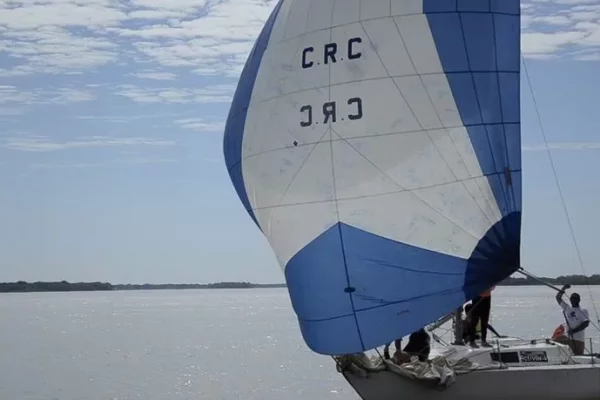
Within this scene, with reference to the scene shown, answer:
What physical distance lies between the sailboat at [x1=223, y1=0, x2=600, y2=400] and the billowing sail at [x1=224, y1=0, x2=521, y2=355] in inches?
0.6

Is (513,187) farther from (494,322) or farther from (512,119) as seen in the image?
(494,322)

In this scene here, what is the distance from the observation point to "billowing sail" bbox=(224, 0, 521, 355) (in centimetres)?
1634

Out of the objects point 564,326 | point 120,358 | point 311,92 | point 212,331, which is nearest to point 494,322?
point 212,331

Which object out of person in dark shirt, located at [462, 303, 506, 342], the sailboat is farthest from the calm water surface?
the sailboat

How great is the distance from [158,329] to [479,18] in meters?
55.2

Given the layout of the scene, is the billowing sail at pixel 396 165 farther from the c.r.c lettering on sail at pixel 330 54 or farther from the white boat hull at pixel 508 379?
the white boat hull at pixel 508 379

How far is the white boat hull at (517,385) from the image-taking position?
16.7 meters

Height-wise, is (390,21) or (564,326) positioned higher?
(390,21)

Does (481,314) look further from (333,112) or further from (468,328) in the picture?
(333,112)

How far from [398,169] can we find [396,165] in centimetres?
7

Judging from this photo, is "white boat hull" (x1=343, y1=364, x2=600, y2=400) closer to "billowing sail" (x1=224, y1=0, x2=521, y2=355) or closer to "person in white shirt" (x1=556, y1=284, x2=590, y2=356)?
"billowing sail" (x1=224, y1=0, x2=521, y2=355)

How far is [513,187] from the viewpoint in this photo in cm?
1672

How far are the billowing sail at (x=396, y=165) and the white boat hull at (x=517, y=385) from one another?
1.51 meters

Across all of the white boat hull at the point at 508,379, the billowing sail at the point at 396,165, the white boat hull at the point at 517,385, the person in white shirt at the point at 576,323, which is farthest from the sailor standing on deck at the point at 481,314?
the billowing sail at the point at 396,165
